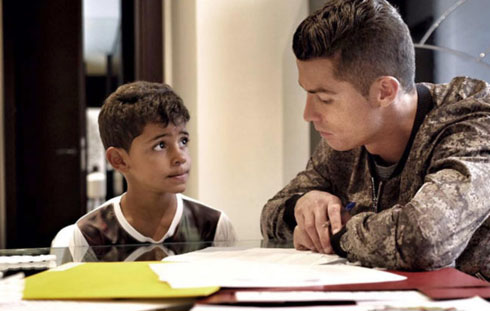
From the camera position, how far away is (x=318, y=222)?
4.06ft

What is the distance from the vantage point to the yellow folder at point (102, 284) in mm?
771

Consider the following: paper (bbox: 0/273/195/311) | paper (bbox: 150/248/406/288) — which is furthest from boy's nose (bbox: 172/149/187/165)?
paper (bbox: 0/273/195/311)

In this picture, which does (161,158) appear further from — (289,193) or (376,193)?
(376,193)

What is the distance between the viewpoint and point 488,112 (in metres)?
1.33

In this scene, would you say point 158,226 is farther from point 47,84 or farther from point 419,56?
point 47,84

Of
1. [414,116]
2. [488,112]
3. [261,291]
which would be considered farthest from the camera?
[414,116]

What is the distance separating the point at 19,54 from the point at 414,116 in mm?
4358

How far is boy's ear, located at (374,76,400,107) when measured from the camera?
4.52 ft

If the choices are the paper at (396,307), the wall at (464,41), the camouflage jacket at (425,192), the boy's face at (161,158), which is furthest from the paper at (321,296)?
the wall at (464,41)

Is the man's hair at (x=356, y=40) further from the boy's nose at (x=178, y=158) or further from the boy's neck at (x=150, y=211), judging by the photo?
the boy's neck at (x=150, y=211)

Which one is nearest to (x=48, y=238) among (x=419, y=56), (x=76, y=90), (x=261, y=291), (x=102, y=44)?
(x=76, y=90)

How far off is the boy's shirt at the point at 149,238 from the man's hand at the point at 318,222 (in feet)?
1.38

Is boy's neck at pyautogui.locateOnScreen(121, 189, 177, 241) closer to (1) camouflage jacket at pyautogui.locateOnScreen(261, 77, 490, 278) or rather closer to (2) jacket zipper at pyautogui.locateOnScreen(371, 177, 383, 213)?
(1) camouflage jacket at pyautogui.locateOnScreen(261, 77, 490, 278)

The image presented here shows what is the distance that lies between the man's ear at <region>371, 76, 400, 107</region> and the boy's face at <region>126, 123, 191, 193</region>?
0.56 meters
